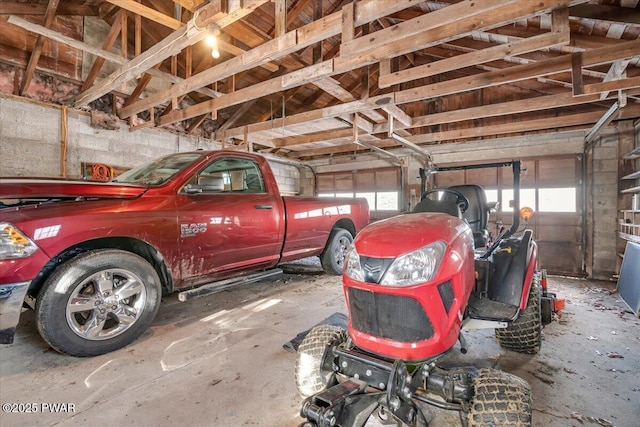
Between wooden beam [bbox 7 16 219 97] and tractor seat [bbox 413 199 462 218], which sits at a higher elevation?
wooden beam [bbox 7 16 219 97]

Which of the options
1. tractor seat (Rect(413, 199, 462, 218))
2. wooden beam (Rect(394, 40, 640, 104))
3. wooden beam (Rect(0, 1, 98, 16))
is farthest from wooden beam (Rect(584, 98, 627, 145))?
wooden beam (Rect(0, 1, 98, 16))

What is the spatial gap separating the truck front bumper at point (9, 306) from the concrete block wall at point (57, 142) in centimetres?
369

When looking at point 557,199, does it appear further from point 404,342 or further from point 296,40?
point 404,342

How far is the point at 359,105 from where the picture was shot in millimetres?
4621

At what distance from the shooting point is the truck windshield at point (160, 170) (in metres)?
3.03

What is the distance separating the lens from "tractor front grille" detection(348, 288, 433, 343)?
147 cm

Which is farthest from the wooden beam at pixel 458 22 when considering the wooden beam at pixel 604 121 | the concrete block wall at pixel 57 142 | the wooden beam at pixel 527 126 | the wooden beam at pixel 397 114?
the concrete block wall at pixel 57 142

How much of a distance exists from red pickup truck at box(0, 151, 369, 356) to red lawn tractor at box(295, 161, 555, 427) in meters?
1.71

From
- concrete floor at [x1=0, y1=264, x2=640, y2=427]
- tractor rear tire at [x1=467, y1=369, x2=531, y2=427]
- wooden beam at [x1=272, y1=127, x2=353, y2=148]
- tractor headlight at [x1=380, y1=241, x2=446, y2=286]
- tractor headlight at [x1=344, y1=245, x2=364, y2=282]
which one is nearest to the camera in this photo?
tractor rear tire at [x1=467, y1=369, x2=531, y2=427]

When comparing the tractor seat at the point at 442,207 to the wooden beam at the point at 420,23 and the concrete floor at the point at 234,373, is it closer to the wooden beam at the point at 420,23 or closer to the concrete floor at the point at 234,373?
the concrete floor at the point at 234,373

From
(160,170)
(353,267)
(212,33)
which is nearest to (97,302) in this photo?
(160,170)

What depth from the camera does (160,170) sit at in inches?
128

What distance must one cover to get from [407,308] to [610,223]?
6650 millimetres

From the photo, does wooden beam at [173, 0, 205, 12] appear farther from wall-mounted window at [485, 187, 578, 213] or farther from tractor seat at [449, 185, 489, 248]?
wall-mounted window at [485, 187, 578, 213]
